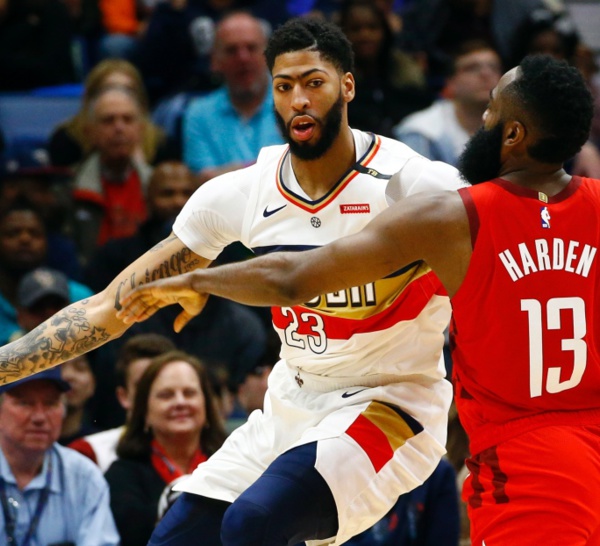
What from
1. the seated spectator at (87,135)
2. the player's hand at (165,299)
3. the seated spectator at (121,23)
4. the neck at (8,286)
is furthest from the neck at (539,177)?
the seated spectator at (121,23)

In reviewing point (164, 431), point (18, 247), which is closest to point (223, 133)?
point (18, 247)

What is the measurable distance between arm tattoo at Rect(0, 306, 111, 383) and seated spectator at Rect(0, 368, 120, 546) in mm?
1621

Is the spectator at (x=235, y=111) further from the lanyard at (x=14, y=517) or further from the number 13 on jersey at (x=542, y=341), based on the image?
the number 13 on jersey at (x=542, y=341)

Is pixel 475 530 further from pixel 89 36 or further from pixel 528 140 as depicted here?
pixel 89 36

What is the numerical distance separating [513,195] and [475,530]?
1.17 metres

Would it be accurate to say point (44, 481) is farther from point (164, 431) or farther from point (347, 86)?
point (347, 86)

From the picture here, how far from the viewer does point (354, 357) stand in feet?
15.8

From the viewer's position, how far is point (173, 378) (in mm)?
6988

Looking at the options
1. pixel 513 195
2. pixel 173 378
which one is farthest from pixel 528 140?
pixel 173 378

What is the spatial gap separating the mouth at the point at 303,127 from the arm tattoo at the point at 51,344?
3.69 ft

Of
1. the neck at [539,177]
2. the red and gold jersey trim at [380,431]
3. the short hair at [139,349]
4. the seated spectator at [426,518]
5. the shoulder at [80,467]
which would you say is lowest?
the seated spectator at [426,518]

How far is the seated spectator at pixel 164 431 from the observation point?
6.85 metres

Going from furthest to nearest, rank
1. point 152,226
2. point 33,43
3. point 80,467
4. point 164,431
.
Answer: point 33,43
point 152,226
point 164,431
point 80,467

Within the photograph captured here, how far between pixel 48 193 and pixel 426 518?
4.10 m
